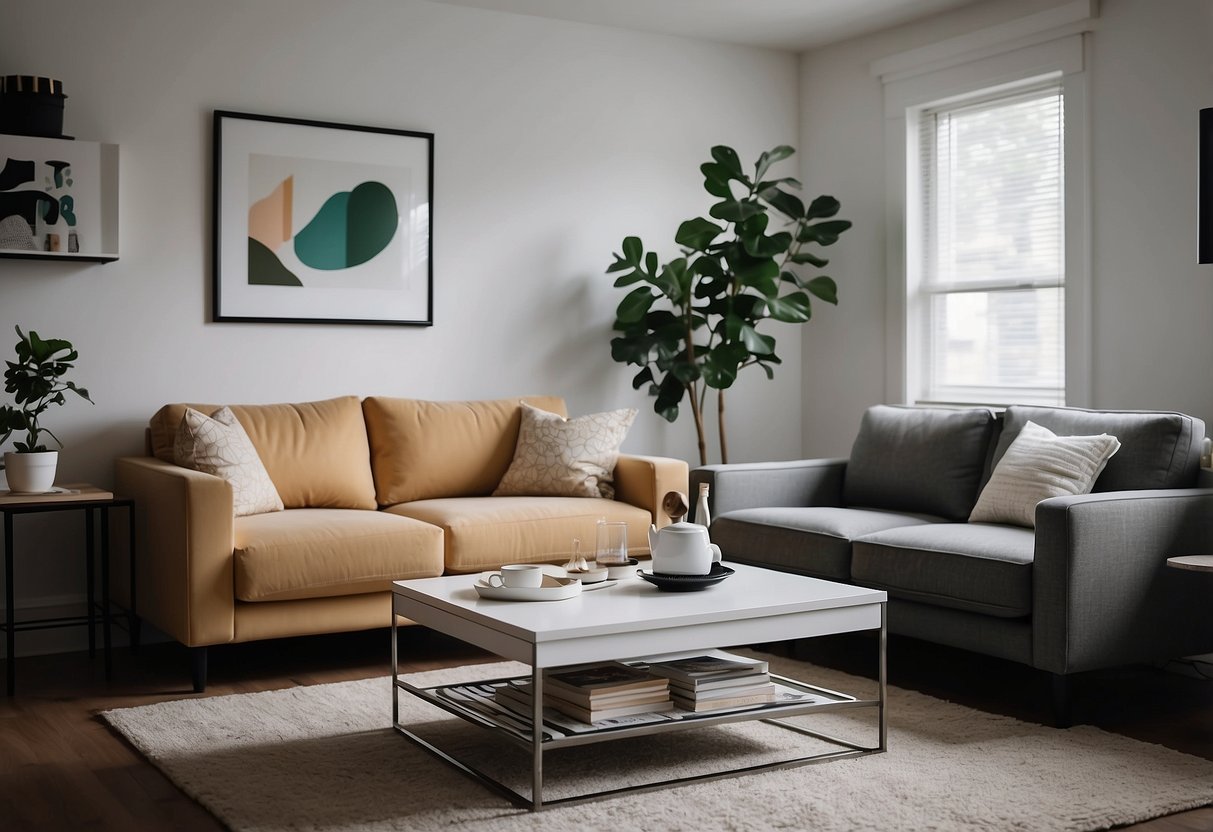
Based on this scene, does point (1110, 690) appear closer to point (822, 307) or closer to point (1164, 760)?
point (1164, 760)

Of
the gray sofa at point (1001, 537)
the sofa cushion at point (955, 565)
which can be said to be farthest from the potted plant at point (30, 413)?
the sofa cushion at point (955, 565)

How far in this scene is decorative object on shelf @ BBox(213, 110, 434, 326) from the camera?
15.2ft

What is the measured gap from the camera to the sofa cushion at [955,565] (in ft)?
11.2

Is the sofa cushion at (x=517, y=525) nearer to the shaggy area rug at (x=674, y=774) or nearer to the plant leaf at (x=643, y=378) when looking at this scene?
the shaggy area rug at (x=674, y=774)

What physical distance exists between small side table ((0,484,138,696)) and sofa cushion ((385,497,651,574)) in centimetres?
95

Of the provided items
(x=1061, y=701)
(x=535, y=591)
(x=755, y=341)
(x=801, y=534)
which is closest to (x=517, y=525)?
(x=801, y=534)

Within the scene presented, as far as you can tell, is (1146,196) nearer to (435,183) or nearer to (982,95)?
(982,95)

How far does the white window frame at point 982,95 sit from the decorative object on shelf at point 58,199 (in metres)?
3.17

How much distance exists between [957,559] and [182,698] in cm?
232

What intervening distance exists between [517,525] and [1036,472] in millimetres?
1714

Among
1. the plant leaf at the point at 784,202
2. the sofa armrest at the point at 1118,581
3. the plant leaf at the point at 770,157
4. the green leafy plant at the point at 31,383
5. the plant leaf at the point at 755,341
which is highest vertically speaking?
the plant leaf at the point at 770,157

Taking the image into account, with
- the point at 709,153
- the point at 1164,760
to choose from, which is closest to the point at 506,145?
the point at 709,153

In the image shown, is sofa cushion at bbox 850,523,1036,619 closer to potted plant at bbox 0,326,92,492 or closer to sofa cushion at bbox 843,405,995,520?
sofa cushion at bbox 843,405,995,520

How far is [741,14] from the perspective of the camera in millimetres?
5266
